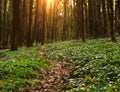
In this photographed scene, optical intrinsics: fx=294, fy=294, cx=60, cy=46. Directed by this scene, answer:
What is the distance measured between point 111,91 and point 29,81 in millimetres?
4598

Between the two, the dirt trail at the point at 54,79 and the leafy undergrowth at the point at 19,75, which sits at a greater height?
the leafy undergrowth at the point at 19,75

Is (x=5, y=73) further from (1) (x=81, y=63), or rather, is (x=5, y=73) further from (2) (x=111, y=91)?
(2) (x=111, y=91)

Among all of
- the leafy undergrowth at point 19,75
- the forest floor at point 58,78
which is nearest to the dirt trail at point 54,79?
the forest floor at point 58,78

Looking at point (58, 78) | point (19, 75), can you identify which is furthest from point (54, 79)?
point (19, 75)

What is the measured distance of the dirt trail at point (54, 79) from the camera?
39.9ft

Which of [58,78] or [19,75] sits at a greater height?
[19,75]

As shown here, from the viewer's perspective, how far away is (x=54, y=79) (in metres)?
14.1

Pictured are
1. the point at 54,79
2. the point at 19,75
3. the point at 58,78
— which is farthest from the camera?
the point at 58,78

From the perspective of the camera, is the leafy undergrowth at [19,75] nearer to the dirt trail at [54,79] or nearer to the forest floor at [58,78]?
the forest floor at [58,78]

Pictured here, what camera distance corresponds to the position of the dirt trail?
12.2m

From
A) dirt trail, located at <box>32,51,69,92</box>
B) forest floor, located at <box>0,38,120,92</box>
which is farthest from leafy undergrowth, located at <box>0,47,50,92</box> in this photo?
dirt trail, located at <box>32,51,69,92</box>

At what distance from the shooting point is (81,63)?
17859mm

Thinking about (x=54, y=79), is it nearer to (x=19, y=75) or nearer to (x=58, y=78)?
(x=58, y=78)

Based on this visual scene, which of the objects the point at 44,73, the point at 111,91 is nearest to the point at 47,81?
the point at 44,73
